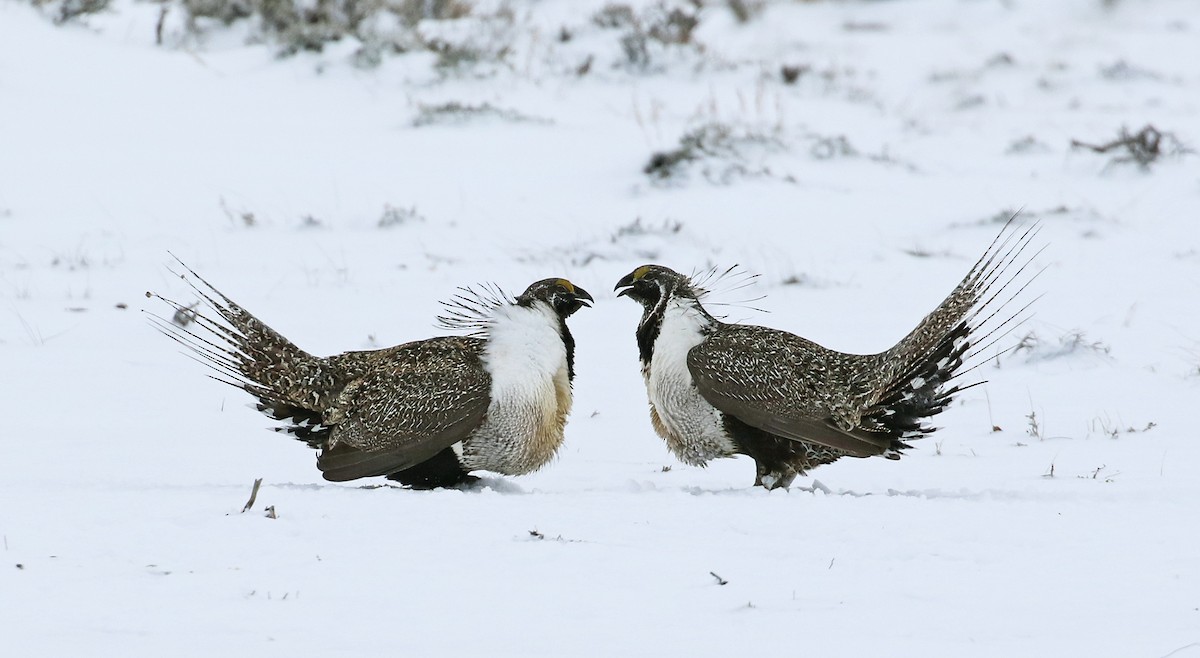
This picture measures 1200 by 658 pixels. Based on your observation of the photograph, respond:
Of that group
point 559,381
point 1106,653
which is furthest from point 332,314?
point 1106,653

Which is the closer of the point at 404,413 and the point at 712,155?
the point at 404,413

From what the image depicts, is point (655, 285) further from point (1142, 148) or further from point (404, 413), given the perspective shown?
point (1142, 148)

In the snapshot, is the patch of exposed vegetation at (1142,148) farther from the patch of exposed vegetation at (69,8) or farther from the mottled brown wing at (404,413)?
the patch of exposed vegetation at (69,8)

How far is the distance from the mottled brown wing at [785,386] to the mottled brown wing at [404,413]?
0.82 metres

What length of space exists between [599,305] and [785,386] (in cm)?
398

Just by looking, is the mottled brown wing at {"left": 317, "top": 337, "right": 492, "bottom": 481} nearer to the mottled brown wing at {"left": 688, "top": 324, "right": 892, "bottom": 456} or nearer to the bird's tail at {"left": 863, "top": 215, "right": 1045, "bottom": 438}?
the mottled brown wing at {"left": 688, "top": 324, "right": 892, "bottom": 456}

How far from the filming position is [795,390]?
506 cm

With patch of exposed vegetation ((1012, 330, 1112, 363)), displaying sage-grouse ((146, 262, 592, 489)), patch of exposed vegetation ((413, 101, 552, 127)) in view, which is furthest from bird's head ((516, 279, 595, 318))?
patch of exposed vegetation ((413, 101, 552, 127))

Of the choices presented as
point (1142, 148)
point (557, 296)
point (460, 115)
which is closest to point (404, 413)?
point (557, 296)

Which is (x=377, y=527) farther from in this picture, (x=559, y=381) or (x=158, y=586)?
(x=559, y=381)

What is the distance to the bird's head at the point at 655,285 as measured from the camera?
5.47 m

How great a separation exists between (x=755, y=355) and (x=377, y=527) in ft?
5.70

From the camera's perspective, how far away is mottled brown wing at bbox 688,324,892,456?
4.96 meters

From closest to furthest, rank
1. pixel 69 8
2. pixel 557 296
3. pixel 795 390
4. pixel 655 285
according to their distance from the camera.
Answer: pixel 795 390 → pixel 557 296 → pixel 655 285 → pixel 69 8
